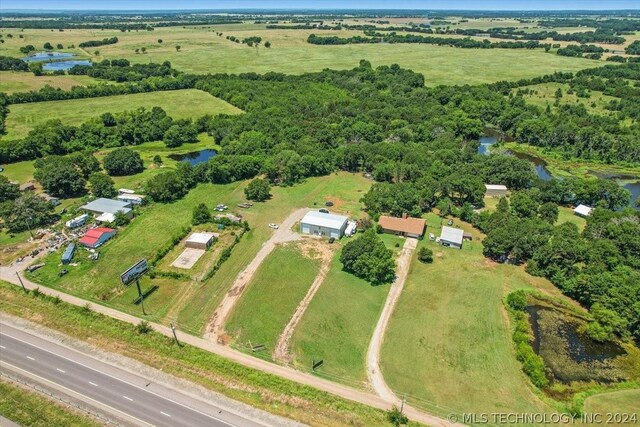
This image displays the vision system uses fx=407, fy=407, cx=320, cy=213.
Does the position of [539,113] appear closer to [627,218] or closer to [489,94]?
[489,94]

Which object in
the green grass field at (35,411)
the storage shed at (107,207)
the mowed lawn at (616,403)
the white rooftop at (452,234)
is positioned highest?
the green grass field at (35,411)

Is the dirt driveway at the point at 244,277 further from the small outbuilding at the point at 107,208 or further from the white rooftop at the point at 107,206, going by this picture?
the white rooftop at the point at 107,206

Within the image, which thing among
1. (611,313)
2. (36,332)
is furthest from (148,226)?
(611,313)

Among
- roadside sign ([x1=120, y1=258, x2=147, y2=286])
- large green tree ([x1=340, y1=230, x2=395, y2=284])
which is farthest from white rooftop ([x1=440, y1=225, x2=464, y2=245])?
roadside sign ([x1=120, y1=258, x2=147, y2=286])

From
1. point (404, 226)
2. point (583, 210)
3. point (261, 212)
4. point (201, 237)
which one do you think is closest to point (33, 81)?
point (261, 212)

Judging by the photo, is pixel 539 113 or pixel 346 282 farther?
pixel 539 113

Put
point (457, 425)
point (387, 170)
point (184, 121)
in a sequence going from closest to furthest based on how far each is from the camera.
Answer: point (457, 425) → point (387, 170) → point (184, 121)

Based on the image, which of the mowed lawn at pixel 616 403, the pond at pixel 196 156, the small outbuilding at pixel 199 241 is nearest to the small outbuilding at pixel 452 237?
the mowed lawn at pixel 616 403
